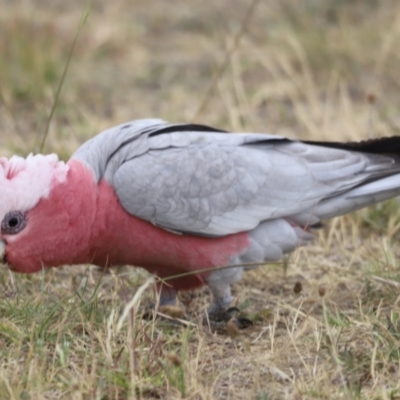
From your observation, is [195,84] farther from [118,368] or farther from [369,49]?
[118,368]

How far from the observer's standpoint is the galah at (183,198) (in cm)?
383

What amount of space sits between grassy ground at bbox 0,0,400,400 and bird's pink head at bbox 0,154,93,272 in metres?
0.18

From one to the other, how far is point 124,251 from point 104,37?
15.2ft

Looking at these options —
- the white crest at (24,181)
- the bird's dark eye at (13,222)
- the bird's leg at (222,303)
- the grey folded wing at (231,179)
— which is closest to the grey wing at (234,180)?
the grey folded wing at (231,179)

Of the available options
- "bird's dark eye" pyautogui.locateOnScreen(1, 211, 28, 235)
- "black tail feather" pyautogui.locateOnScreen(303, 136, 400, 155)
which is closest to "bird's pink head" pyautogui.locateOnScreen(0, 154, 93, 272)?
"bird's dark eye" pyautogui.locateOnScreen(1, 211, 28, 235)

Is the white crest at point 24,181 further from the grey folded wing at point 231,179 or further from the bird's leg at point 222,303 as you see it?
the bird's leg at point 222,303

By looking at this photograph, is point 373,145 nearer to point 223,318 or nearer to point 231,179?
point 231,179

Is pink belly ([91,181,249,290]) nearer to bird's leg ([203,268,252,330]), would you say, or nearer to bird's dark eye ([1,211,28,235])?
bird's leg ([203,268,252,330])

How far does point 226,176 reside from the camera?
4.11 m

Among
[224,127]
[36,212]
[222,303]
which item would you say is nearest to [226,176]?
[222,303]

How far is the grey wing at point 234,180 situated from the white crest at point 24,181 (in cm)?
30

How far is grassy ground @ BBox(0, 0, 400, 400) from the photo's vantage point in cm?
341

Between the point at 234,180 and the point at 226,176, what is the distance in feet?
0.13

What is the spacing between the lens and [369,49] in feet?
25.2
